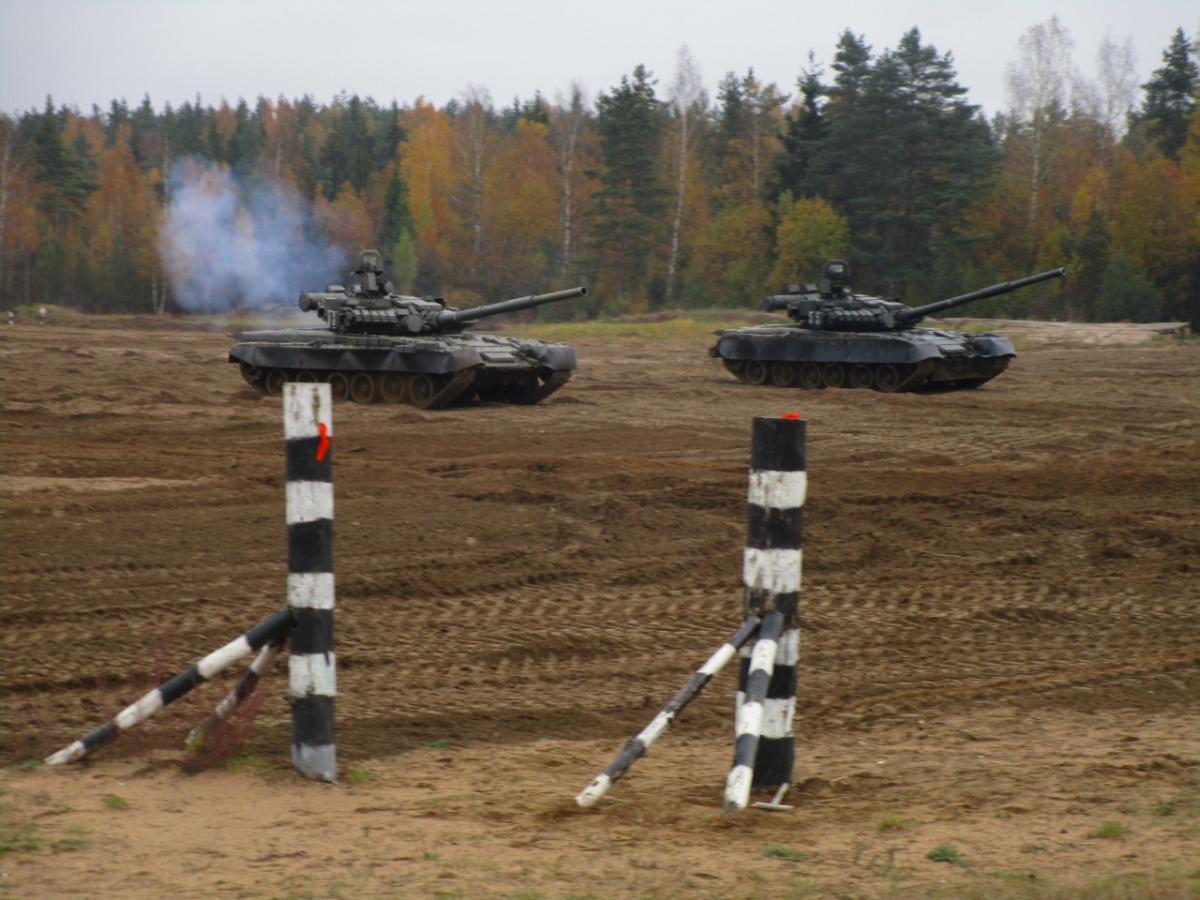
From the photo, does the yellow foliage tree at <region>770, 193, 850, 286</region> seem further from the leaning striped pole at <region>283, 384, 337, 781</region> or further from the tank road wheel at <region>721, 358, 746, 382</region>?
the leaning striped pole at <region>283, 384, 337, 781</region>

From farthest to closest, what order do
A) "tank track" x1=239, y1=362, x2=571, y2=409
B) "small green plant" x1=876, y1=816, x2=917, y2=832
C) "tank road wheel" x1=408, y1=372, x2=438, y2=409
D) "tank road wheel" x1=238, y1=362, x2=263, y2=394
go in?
"tank road wheel" x1=238, y1=362, x2=263, y2=394, "tank road wheel" x1=408, y1=372, x2=438, y2=409, "tank track" x1=239, y1=362, x2=571, y2=409, "small green plant" x1=876, y1=816, x2=917, y2=832

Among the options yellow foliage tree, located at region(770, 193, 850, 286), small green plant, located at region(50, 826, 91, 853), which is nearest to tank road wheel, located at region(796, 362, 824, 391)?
small green plant, located at region(50, 826, 91, 853)

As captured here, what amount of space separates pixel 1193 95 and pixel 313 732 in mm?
59629

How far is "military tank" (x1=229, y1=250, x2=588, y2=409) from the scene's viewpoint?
19.2m

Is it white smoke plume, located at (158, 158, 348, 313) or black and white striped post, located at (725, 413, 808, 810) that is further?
white smoke plume, located at (158, 158, 348, 313)

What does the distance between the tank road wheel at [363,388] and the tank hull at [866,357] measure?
271 inches

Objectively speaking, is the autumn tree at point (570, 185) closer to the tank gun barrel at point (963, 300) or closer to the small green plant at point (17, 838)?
the tank gun barrel at point (963, 300)

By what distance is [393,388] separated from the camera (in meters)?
19.8

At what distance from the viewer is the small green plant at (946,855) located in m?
3.83

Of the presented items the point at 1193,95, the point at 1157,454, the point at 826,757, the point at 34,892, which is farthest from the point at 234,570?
the point at 1193,95

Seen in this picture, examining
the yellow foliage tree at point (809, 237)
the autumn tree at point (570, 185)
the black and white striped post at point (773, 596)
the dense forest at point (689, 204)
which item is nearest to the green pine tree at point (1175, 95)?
the dense forest at point (689, 204)

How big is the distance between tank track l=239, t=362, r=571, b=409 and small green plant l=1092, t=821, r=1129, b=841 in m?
15.1

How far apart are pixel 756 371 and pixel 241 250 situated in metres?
25.1

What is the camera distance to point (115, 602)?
6.91 metres
